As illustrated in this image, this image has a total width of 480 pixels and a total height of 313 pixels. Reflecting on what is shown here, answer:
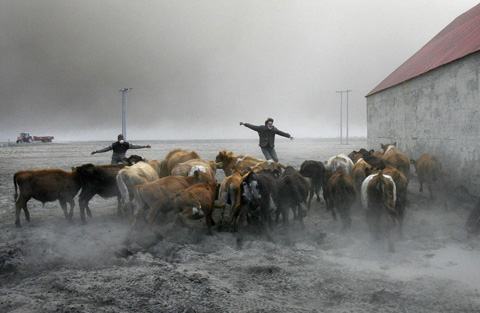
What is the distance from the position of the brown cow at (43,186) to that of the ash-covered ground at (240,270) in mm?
566

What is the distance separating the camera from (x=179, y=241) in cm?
783

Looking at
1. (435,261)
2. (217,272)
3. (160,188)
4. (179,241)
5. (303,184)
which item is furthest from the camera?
(303,184)

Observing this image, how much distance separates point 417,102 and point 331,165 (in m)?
6.08

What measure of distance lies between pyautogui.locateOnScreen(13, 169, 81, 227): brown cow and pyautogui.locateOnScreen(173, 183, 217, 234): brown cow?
3023 mm

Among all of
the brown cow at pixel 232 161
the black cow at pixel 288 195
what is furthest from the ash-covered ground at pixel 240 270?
the brown cow at pixel 232 161

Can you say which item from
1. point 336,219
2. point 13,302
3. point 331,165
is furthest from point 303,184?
point 13,302

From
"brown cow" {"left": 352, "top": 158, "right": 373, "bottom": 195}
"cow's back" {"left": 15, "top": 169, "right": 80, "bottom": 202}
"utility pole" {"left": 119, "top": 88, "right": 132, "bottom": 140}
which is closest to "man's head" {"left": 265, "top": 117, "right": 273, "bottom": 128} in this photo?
"brown cow" {"left": 352, "top": 158, "right": 373, "bottom": 195}

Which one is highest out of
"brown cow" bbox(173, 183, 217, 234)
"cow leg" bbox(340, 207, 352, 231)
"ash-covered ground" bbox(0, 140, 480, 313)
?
"brown cow" bbox(173, 183, 217, 234)

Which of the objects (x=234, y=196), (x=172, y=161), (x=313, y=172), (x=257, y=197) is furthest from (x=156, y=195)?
(x=313, y=172)

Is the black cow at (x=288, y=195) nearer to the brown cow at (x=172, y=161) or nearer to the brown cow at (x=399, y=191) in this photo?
the brown cow at (x=399, y=191)

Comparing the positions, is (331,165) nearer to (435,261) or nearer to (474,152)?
(474,152)

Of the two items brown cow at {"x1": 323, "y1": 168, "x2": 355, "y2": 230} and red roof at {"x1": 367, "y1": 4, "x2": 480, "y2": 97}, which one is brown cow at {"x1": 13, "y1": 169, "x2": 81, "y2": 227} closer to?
brown cow at {"x1": 323, "y1": 168, "x2": 355, "y2": 230}

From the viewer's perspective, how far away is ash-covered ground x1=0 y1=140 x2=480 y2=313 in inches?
201

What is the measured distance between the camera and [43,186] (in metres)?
9.25
